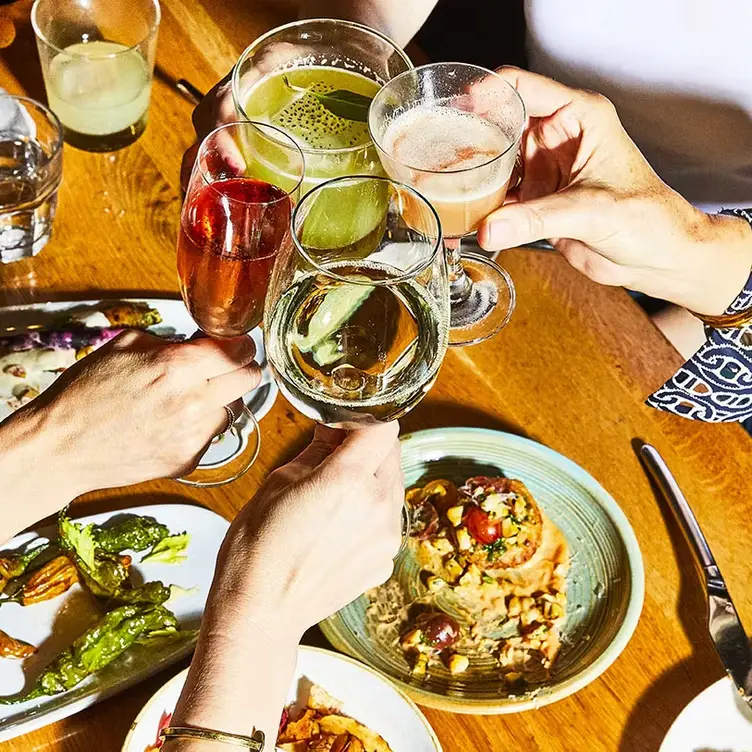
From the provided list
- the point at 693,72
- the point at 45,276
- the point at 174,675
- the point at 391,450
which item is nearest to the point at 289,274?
the point at 391,450

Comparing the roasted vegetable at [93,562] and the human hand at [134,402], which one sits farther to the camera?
the roasted vegetable at [93,562]

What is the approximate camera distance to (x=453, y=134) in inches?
46.3

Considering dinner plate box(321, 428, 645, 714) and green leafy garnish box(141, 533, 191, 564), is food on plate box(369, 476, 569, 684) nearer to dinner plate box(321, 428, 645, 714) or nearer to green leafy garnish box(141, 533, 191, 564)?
dinner plate box(321, 428, 645, 714)

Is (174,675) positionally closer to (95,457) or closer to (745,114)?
(95,457)

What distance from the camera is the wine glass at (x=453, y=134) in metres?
1.08

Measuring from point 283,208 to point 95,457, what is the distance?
35 cm

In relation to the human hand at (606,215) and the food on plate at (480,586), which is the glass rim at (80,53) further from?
the food on plate at (480,586)

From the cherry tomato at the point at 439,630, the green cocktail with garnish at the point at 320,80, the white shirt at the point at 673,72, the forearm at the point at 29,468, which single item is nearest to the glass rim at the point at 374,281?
the green cocktail with garnish at the point at 320,80

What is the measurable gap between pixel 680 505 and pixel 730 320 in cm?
34

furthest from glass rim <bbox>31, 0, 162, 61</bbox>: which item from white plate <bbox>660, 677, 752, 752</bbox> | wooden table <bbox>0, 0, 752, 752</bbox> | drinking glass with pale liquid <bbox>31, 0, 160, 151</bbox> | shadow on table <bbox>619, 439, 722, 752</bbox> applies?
white plate <bbox>660, 677, 752, 752</bbox>

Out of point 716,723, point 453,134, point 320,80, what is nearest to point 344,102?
point 320,80

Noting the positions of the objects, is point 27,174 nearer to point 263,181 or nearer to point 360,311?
point 263,181

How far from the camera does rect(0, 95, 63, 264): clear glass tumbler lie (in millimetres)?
1378

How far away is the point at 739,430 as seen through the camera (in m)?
1.36
